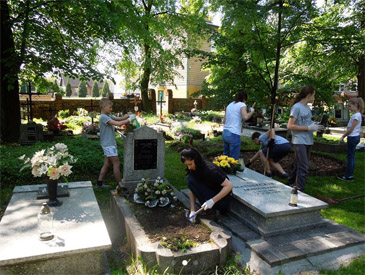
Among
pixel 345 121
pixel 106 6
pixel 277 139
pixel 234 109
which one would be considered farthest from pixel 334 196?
pixel 345 121

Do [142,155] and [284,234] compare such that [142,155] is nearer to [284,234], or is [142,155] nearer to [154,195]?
[154,195]

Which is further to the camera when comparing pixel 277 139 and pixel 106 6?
pixel 106 6

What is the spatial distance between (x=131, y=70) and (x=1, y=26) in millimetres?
13641

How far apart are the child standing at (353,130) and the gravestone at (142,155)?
13.9 feet

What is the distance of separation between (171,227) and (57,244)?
5.11 feet

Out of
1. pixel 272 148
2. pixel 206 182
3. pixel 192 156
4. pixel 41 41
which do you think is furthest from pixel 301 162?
pixel 41 41

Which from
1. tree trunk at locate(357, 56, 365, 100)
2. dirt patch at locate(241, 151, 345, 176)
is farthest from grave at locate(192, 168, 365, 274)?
tree trunk at locate(357, 56, 365, 100)

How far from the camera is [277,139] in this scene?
6.72 m

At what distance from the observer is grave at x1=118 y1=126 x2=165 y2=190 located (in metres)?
5.63

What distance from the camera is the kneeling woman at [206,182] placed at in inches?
167

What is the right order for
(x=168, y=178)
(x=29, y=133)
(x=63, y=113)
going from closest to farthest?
1. (x=168, y=178)
2. (x=29, y=133)
3. (x=63, y=113)

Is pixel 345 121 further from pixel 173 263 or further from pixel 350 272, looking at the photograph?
pixel 173 263

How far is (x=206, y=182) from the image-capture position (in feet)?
14.6

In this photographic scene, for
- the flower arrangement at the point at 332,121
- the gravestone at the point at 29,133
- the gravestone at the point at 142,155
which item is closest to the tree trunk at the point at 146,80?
the gravestone at the point at 29,133
